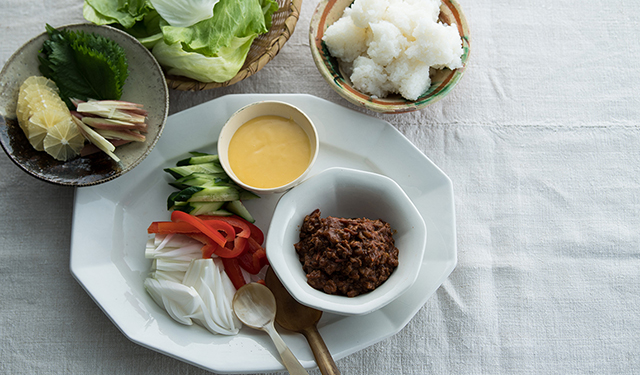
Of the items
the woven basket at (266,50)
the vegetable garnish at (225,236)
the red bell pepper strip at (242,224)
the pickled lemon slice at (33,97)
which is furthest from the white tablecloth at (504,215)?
the red bell pepper strip at (242,224)

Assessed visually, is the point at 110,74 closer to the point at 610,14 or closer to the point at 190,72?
the point at 190,72

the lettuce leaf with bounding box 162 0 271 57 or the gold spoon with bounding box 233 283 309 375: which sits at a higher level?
the lettuce leaf with bounding box 162 0 271 57

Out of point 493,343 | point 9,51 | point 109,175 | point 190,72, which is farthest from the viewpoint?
point 9,51

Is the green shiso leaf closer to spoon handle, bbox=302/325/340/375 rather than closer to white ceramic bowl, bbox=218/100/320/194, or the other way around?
white ceramic bowl, bbox=218/100/320/194

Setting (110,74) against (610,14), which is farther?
(610,14)

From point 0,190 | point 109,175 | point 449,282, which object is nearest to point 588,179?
point 449,282

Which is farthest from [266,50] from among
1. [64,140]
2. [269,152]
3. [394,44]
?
[64,140]

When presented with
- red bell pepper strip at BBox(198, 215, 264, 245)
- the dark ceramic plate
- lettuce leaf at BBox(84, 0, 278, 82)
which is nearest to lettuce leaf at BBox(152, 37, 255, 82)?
lettuce leaf at BBox(84, 0, 278, 82)
